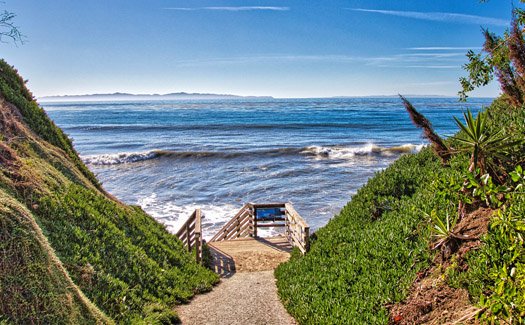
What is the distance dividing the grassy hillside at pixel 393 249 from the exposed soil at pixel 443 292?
140 mm

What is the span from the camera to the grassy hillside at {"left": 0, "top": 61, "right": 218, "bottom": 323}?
18.3 feet

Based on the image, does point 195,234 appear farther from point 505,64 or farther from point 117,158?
point 117,158

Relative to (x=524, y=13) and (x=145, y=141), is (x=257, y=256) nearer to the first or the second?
(x=524, y=13)

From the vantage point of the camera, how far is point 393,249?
7000 mm

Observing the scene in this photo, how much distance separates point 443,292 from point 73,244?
6.39 metres

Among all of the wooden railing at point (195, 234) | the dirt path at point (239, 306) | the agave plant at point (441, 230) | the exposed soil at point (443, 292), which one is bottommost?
the dirt path at point (239, 306)

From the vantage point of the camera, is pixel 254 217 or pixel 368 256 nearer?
pixel 368 256

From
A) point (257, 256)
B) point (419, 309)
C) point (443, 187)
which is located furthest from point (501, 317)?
point (257, 256)

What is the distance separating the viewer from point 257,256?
13.2 meters

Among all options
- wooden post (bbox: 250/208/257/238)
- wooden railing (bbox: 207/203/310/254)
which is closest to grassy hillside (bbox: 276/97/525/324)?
wooden railing (bbox: 207/203/310/254)

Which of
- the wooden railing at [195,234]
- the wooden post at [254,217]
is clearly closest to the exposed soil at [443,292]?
the wooden railing at [195,234]

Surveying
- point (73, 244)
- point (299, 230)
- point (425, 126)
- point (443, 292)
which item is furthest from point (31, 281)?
point (299, 230)

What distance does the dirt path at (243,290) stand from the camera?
803cm

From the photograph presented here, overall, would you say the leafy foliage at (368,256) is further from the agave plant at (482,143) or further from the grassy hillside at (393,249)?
the agave plant at (482,143)
